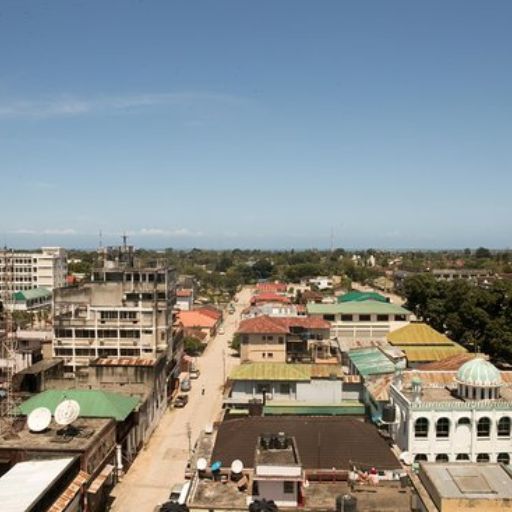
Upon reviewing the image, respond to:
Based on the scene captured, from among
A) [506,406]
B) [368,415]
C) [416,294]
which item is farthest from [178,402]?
[416,294]

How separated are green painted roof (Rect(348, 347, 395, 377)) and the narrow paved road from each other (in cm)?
1431

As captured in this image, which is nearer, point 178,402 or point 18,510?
point 18,510

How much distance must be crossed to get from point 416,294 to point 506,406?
198ft

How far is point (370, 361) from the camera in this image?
A: 58.2m

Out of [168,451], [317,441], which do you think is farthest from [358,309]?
[317,441]

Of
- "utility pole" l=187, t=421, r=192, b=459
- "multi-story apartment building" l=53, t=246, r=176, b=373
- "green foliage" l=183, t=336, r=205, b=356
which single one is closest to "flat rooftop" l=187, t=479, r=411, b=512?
"utility pole" l=187, t=421, r=192, b=459

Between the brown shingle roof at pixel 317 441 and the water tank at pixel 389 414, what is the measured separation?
20.2 ft

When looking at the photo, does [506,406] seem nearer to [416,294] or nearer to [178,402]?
[178,402]

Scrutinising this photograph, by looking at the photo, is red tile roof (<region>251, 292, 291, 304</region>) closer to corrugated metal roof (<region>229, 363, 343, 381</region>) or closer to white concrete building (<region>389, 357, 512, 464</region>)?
corrugated metal roof (<region>229, 363, 343, 381</region>)

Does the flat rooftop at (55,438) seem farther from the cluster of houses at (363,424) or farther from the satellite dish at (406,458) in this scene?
the satellite dish at (406,458)

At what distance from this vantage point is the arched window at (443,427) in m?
41.8

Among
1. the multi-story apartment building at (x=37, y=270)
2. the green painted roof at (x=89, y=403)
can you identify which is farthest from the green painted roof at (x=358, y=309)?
the multi-story apartment building at (x=37, y=270)

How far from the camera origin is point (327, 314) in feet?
267

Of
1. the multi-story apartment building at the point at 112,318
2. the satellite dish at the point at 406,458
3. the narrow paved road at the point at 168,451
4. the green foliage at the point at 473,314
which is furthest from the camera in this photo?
the green foliage at the point at 473,314
